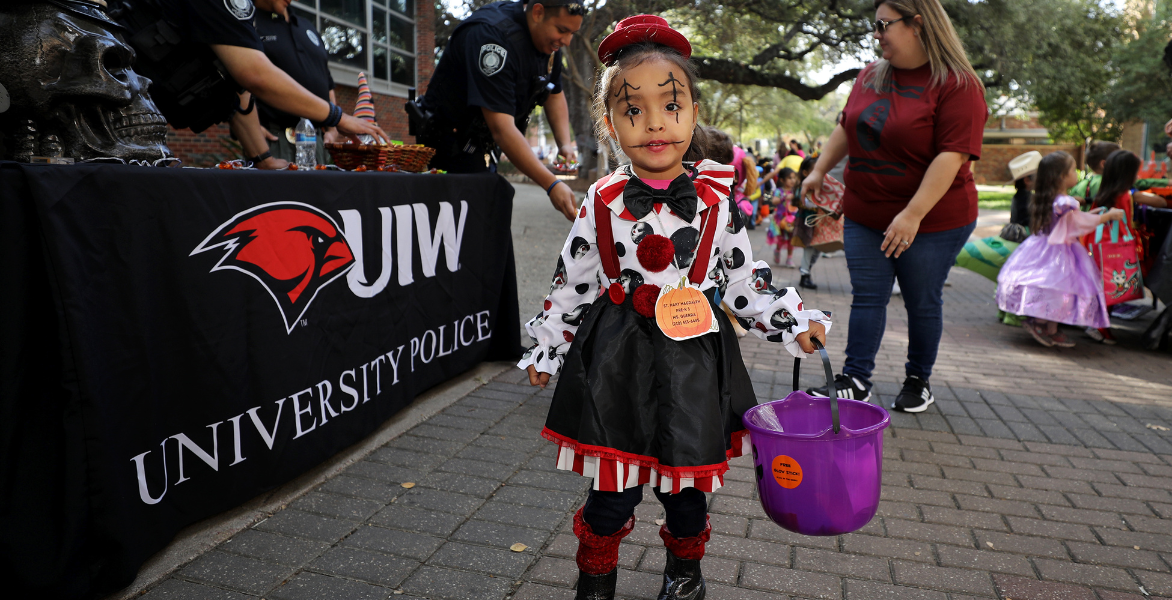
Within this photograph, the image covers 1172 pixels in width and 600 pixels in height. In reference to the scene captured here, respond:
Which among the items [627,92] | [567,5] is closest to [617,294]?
[627,92]

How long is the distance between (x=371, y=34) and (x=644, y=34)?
15.1m

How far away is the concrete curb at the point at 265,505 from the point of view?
239 cm

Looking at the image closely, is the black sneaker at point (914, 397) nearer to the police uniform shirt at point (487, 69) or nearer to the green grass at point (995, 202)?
the police uniform shirt at point (487, 69)

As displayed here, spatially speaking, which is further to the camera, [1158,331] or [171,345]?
[1158,331]

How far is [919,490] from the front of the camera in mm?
3236

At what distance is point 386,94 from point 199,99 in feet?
45.0

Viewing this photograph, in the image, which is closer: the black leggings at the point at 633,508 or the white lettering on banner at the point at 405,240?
the black leggings at the point at 633,508

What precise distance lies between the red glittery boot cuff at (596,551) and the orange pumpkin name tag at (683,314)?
59 cm

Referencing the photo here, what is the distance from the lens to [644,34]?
7.06ft

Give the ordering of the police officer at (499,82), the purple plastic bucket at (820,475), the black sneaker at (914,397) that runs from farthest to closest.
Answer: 1. the black sneaker at (914,397)
2. the police officer at (499,82)
3. the purple plastic bucket at (820,475)

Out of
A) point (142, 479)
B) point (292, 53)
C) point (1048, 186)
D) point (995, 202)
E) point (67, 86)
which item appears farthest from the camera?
point (995, 202)

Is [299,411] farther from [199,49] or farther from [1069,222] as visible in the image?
[1069,222]

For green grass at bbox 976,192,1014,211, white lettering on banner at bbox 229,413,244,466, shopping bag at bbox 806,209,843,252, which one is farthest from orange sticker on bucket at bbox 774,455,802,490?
green grass at bbox 976,192,1014,211

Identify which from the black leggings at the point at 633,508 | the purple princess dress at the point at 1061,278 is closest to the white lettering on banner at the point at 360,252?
the black leggings at the point at 633,508
